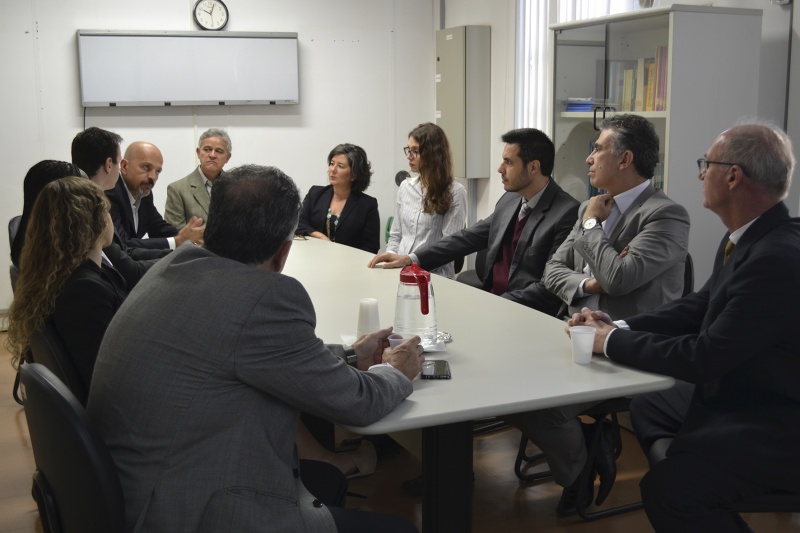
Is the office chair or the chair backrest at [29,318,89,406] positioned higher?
the chair backrest at [29,318,89,406]

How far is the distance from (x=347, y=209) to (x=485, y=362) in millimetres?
3125

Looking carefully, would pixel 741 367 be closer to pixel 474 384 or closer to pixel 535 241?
pixel 474 384

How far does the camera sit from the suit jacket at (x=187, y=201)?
5258 mm

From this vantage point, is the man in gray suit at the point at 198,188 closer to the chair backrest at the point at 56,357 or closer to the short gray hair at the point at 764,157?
the chair backrest at the point at 56,357

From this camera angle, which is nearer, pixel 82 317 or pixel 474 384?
pixel 474 384

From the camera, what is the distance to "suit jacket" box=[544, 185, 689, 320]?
3.02 m

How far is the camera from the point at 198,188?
207 inches

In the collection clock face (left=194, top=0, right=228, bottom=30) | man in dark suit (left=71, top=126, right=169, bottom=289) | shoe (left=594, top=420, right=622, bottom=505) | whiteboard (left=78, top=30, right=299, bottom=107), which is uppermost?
clock face (left=194, top=0, right=228, bottom=30)

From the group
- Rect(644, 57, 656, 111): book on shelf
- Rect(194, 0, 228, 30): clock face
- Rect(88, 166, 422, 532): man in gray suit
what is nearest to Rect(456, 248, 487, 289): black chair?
Rect(644, 57, 656, 111): book on shelf

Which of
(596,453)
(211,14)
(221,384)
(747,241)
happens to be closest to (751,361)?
(747,241)

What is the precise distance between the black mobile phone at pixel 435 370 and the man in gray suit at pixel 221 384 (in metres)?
0.40

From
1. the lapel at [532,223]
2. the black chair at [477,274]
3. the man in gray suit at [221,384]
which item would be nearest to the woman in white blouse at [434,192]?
the black chair at [477,274]

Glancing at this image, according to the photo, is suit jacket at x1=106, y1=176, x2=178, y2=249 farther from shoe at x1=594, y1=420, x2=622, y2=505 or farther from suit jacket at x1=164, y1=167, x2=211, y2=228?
shoe at x1=594, y1=420, x2=622, y2=505

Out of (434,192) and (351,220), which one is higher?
(434,192)
